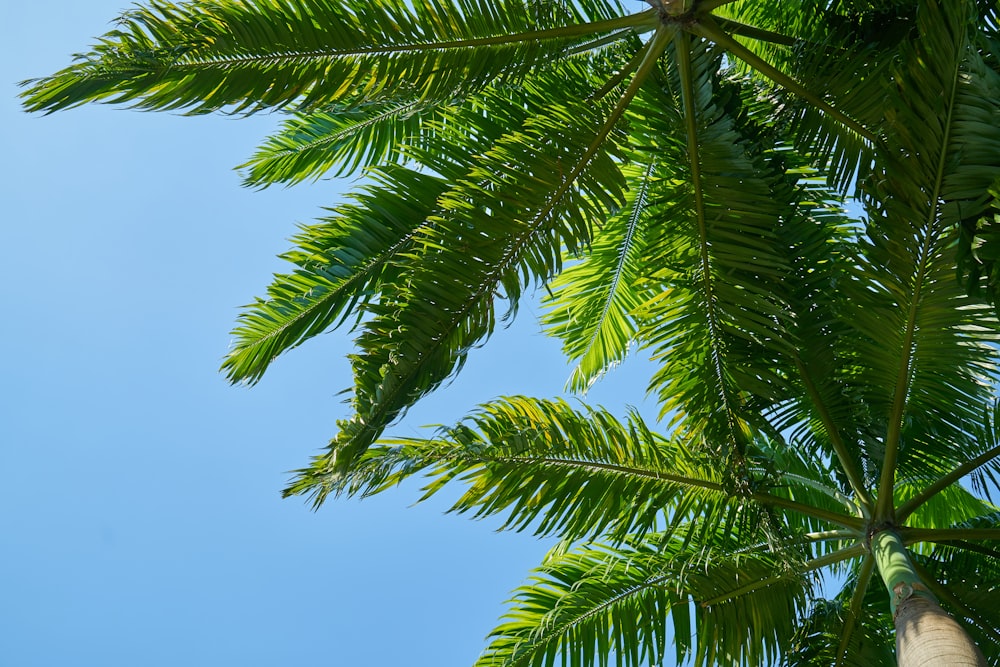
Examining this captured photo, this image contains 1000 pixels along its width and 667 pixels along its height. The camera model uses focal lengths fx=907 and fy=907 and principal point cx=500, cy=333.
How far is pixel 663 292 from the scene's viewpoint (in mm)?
4977

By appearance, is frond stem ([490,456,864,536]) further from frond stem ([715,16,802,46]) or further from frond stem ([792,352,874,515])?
frond stem ([715,16,802,46])

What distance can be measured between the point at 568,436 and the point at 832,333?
152cm

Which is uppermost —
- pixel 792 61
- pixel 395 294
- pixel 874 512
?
pixel 792 61

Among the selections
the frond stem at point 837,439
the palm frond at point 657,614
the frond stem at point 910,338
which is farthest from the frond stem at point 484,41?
the palm frond at point 657,614

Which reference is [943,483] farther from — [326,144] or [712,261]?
[326,144]

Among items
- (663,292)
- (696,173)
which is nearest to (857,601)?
(663,292)

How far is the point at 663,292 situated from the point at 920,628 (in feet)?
6.80

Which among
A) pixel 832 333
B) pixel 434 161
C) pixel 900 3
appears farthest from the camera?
pixel 434 161

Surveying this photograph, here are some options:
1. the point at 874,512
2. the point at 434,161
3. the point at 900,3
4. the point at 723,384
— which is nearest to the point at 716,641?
the point at 874,512

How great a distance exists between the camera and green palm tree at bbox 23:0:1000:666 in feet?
13.8

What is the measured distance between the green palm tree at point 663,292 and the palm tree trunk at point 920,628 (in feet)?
0.07

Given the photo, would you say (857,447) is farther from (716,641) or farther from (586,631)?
(586,631)

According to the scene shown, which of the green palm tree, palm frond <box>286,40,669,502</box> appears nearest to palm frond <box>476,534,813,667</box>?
Result: the green palm tree

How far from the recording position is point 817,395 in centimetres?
486
